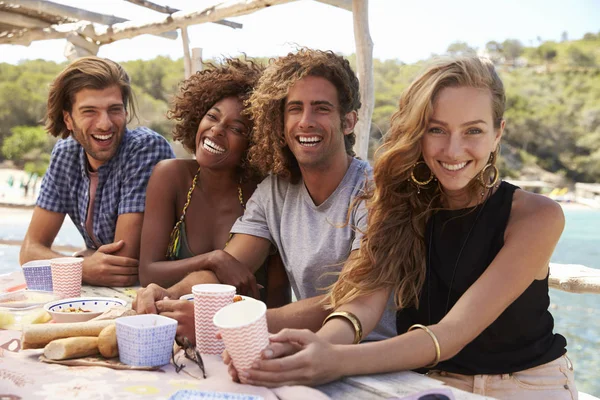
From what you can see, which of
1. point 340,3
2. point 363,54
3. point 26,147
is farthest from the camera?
Answer: point 26,147

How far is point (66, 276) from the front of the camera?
7.62 ft

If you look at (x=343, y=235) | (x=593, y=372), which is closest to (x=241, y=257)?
(x=343, y=235)

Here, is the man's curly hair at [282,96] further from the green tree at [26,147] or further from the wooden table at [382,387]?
the green tree at [26,147]

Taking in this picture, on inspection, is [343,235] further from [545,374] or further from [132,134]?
[132,134]

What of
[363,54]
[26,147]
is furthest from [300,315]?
[26,147]

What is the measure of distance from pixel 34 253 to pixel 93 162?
0.57 m

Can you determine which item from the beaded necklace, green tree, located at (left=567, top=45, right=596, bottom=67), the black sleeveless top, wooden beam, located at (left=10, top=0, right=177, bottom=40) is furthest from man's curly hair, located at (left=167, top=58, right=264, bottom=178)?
green tree, located at (left=567, top=45, right=596, bottom=67)

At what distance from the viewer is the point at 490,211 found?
1.99 meters

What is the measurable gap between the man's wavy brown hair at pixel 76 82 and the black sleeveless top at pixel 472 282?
1.99m

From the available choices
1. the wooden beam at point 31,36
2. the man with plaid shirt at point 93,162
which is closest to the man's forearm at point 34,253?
the man with plaid shirt at point 93,162

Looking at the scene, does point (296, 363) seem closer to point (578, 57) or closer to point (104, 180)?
point (104, 180)

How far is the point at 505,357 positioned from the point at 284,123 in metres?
1.28

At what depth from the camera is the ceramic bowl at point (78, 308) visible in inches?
76.4

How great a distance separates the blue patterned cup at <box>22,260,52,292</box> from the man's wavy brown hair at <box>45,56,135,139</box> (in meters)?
1.11
